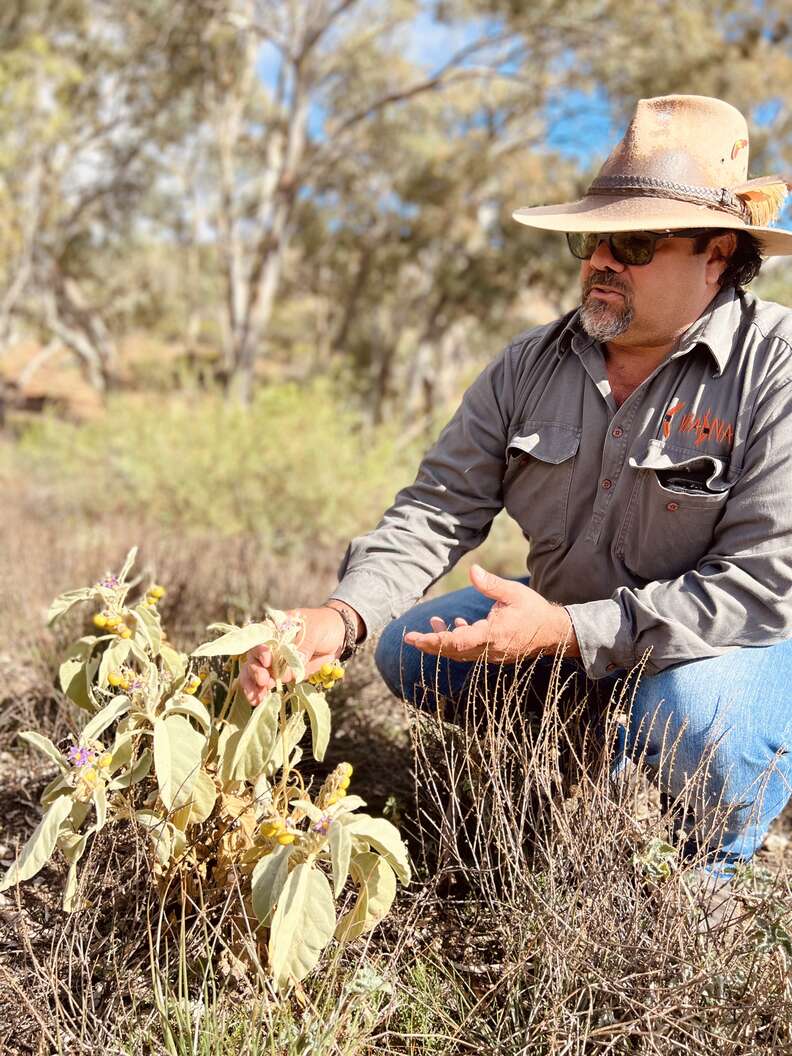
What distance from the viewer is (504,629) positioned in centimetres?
199

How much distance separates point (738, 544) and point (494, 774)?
0.75 metres

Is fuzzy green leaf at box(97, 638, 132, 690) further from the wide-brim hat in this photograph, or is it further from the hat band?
the hat band

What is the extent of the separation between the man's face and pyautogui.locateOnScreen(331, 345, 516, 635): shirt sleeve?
1.10 feet

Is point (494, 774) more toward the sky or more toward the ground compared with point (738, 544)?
more toward the ground

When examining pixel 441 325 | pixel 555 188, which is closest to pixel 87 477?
pixel 555 188

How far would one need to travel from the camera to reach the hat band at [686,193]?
228 cm

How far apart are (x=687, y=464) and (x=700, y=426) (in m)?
0.11

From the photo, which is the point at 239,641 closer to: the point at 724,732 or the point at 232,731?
the point at 232,731

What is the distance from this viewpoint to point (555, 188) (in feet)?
58.3

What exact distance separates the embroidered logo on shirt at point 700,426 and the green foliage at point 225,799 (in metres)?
1.07

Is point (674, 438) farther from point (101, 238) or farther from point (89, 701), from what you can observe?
point (101, 238)

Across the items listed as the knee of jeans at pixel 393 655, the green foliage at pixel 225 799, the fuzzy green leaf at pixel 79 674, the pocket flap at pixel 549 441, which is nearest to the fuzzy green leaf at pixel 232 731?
the green foliage at pixel 225 799

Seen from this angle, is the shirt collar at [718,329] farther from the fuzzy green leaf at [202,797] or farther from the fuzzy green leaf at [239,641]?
the fuzzy green leaf at [202,797]

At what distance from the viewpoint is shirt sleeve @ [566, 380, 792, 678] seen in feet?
6.77
